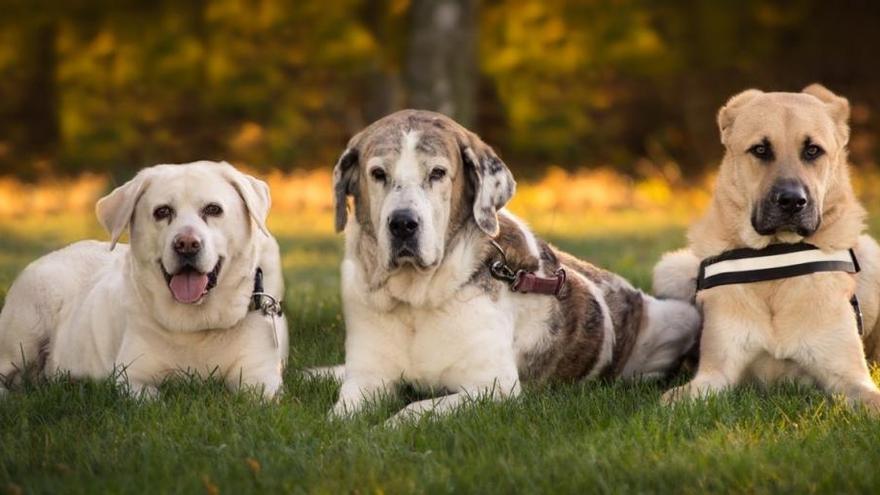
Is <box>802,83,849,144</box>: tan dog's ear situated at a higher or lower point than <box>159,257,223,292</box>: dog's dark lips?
higher

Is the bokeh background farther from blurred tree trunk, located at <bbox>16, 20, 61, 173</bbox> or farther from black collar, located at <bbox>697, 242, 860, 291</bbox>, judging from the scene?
black collar, located at <bbox>697, 242, 860, 291</bbox>

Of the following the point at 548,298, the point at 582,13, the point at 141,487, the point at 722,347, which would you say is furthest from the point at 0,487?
the point at 582,13

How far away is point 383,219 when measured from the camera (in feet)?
17.8

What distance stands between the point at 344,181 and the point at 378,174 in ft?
1.09

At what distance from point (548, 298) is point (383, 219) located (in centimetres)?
110

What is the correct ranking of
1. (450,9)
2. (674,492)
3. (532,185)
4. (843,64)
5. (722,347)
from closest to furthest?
(674,492), (722,347), (450,9), (532,185), (843,64)

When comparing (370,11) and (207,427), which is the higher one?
(370,11)

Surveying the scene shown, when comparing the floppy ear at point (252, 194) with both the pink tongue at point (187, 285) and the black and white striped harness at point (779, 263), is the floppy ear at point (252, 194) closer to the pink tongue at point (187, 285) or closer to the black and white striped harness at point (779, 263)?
the pink tongue at point (187, 285)


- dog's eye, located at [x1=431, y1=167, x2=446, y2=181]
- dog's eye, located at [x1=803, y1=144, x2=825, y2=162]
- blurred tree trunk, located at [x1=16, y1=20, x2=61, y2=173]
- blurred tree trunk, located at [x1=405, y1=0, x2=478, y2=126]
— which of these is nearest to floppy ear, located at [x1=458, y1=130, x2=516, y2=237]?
dog's eye, located at [x1=431, y1=167, x2=446, y2=181]

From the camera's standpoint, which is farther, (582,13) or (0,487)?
(582,13)

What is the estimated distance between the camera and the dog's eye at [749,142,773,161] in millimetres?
5734

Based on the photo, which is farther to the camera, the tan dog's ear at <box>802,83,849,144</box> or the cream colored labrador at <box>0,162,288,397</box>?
the tan dog's ear at <box>802,83,849,144</box>

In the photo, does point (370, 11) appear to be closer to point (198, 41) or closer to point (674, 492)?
point (198, 41)

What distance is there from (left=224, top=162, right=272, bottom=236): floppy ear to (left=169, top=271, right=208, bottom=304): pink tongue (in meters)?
0.40
